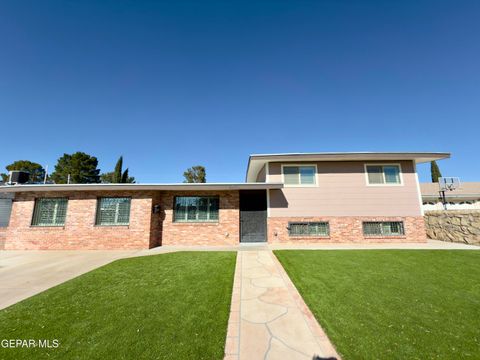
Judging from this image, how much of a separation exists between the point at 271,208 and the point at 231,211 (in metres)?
2.15

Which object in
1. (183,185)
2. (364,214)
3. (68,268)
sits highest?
(183,185)

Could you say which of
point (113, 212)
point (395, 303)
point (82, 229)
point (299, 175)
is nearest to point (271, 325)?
point (395, 303)

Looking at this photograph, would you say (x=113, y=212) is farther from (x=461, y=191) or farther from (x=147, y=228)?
(x=461, y=191)

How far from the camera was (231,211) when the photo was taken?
35.4ft

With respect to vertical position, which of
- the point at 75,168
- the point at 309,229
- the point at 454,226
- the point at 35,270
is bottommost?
the point at 35,270

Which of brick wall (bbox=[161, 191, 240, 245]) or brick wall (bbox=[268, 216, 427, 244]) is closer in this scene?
brick wall (bbox=[268, 216, 427, 244])

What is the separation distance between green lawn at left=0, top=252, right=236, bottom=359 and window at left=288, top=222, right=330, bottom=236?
601 centimetres

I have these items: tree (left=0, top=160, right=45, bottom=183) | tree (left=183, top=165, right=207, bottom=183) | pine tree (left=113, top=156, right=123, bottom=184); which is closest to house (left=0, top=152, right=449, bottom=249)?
pine tree (left=113, top=156, right=123, bottom=184)

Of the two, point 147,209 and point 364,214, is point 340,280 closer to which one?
point 364,214

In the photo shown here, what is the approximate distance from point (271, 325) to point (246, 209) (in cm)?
797

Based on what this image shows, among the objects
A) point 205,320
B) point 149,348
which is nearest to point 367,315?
point 205,320

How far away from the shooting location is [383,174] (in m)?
11.0

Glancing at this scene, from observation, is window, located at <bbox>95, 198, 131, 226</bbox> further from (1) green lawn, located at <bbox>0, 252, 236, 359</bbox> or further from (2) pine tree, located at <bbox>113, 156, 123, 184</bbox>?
(2) pine tree, located at <bbox>113, 156, 123, 184</bbox>

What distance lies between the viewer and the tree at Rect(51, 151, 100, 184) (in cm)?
3712
